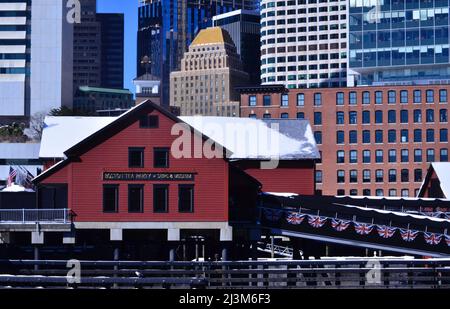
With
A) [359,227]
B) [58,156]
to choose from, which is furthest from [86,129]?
[359,227]

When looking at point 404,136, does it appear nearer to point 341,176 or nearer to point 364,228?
point 341,176

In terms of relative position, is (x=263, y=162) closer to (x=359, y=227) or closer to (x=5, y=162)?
(x=359, y=227)

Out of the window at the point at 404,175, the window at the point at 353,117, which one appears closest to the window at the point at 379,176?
the window at the point at 404,175

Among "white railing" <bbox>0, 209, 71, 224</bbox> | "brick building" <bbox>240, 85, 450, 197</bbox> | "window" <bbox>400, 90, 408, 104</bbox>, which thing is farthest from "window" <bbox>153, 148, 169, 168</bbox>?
"window" <bbox>400, 90, 408, 104</bbox>

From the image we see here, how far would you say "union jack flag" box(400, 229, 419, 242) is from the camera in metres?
48.3

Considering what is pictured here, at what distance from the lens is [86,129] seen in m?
59.4

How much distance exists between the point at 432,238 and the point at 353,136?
76.5m

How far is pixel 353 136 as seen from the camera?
124 m

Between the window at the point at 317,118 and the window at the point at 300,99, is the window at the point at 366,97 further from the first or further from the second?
the window at the point at 300,99

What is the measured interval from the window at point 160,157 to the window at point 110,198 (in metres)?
2.74

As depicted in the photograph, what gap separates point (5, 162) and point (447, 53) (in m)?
81.0

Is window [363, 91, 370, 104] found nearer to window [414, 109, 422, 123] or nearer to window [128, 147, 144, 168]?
window [414, 109, 422, 123]

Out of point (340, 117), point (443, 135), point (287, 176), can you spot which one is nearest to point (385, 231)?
point (287, 176)

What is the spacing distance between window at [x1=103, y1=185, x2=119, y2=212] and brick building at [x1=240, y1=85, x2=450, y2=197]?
68.8 m
